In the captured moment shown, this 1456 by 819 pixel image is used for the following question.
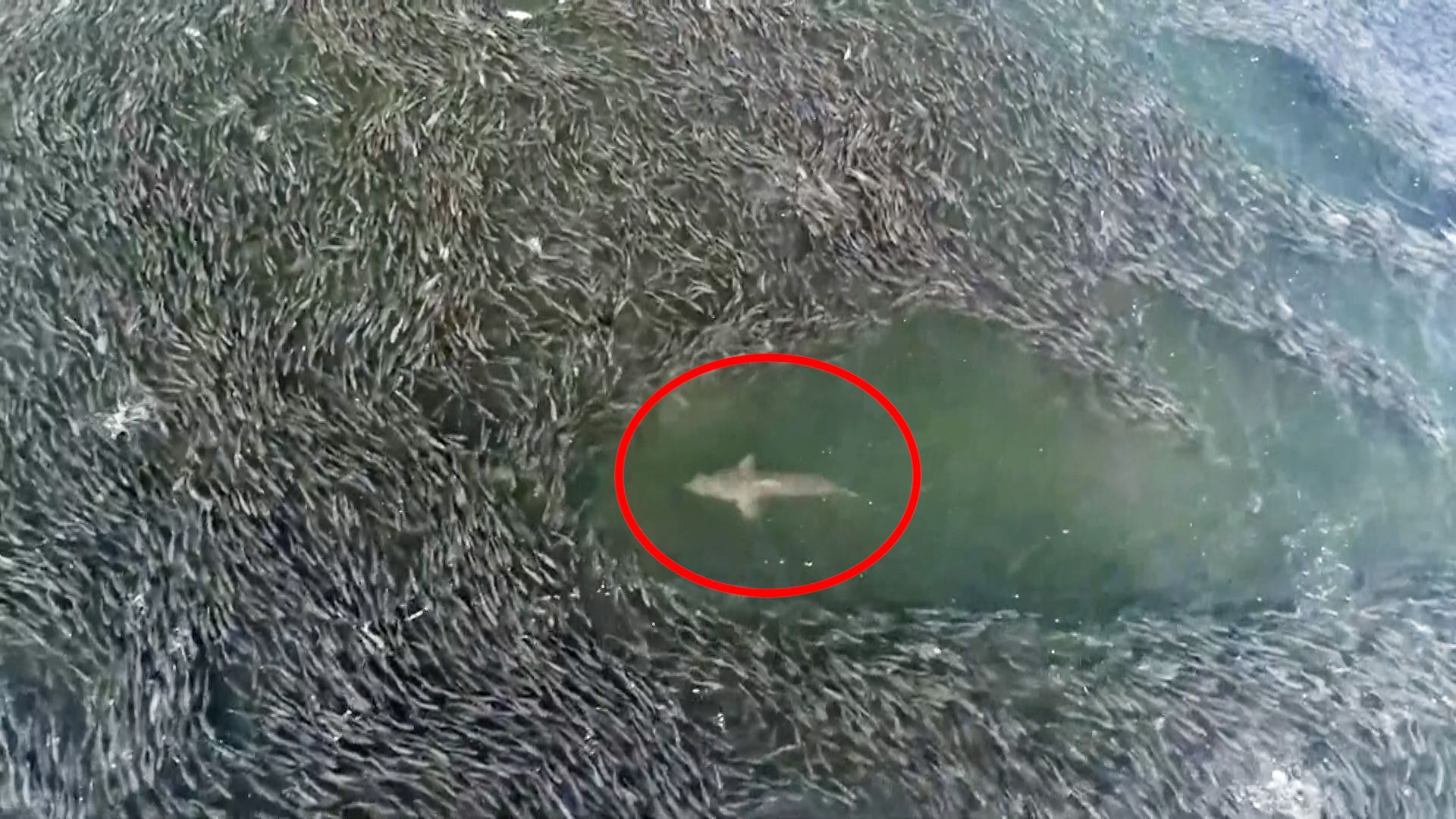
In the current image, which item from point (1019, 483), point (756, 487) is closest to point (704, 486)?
point (756, 487)

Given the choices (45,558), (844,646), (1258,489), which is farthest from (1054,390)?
(45,558)

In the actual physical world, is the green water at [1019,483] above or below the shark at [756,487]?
above

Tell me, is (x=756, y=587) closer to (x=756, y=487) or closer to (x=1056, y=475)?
(x=756, y=487)

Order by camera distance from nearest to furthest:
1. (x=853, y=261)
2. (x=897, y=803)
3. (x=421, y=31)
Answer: (x=897, y=803) → (x=853, y=261) → (x=421, y=31)

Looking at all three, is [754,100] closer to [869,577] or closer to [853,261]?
[853,261]

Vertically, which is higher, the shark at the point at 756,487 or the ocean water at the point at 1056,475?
the ocean water at the point at 1056,475

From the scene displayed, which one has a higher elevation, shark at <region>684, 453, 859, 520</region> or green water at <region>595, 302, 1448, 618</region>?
green water at <region>595, 302, 1448, 618</region>
